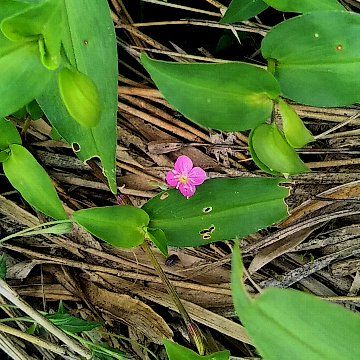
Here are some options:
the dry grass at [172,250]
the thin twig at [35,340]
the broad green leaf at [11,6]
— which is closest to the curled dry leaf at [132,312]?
the dry grass at [172,250]

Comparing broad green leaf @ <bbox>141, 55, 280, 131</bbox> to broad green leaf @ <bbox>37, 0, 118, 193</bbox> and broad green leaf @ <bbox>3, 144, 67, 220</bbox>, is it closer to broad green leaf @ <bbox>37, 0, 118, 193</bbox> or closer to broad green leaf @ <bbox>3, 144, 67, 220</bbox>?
broad green leaf @ <bbox>37, 0, 118, 193</bbox>

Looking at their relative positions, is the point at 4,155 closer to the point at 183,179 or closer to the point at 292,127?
the point at 183,179

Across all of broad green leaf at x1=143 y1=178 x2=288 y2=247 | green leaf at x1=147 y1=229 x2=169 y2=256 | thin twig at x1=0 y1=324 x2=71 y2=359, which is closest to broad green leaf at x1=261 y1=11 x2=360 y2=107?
broad green leaf at x1=143 y1=178 x2=288 y2=247

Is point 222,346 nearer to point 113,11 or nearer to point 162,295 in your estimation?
point 162,295

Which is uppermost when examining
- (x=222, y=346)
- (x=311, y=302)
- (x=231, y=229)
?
(x=311, y=302)

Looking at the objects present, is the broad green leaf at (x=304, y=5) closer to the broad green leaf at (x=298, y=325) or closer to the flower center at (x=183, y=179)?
the flower center at (x=183, y=179)

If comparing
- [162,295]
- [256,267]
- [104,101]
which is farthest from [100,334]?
[104,101]
